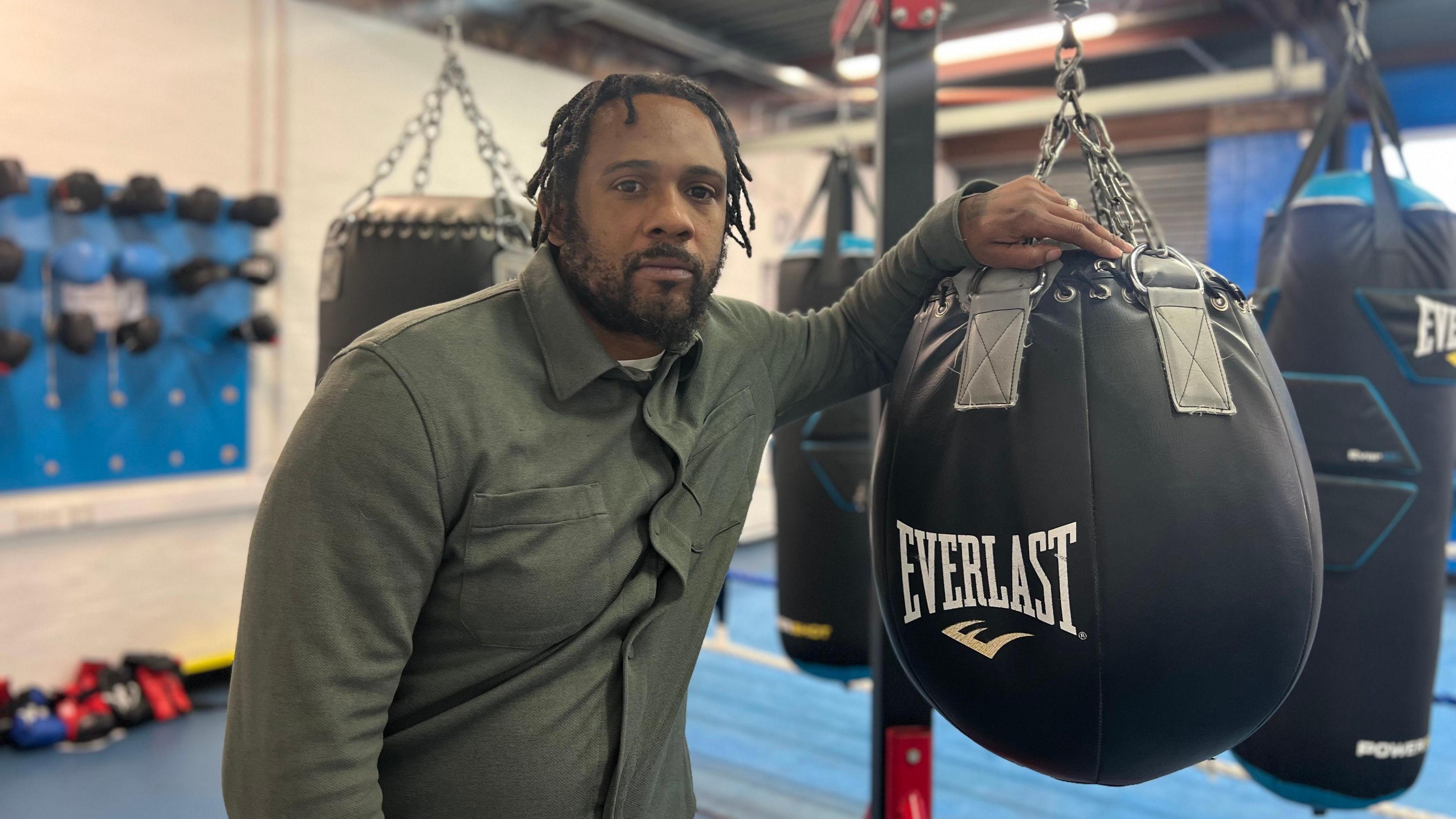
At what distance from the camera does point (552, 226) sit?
4.34ft

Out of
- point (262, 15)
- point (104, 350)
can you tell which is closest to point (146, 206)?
point (104, 350)

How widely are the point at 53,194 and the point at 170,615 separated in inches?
71.8

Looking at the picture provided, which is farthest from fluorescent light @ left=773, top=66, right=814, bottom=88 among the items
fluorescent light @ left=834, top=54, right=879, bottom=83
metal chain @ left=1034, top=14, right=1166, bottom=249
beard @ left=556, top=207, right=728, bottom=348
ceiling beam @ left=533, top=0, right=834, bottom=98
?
beard @ left=556, top=207, right=728, bottom=348

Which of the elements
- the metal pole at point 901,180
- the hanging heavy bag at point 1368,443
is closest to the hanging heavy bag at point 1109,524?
the metal pole at point 901,180

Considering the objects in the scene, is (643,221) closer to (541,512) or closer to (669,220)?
(669,220)

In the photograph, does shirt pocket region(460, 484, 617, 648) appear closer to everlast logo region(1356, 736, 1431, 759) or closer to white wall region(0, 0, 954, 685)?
everlast logo region(1356, 736, 1431, 759)

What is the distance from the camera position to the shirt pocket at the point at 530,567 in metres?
1.11

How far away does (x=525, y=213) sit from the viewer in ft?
6.85

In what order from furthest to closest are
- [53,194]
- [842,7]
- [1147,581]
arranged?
1. [53,194]
2. [842,7]
3. [1147,581]

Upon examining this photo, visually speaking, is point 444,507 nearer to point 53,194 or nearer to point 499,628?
point 499,628

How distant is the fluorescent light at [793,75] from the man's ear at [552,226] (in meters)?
5.71

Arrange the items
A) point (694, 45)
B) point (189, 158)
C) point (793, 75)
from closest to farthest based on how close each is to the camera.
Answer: point (189, 158) → point (694, 45) → point (793, 75)

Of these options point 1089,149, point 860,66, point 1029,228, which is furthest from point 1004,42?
point 1029,228

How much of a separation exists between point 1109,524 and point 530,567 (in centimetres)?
67
